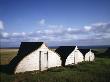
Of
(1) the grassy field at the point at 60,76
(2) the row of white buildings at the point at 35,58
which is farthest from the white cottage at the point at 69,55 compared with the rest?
(1) the grassy field at the point at 60,76

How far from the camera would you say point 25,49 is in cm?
3531

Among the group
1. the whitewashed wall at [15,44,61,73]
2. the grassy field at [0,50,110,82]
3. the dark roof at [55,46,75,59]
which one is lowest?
the grassy field at [0,50,110,82]

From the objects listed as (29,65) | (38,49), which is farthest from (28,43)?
(29,65)

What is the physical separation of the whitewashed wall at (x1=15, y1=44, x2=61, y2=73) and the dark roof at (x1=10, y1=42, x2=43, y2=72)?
0.64m

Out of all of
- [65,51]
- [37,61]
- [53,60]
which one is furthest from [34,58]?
[65,51]

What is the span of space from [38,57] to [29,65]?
259 cm

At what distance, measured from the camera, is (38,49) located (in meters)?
33.6

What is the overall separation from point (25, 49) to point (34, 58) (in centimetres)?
348

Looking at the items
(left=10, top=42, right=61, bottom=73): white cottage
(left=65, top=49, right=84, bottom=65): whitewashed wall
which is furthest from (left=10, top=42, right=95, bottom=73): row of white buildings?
(left=65, top=49, right=84, bottom=65): whitewashed wall

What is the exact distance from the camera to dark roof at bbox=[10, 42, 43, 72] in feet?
101

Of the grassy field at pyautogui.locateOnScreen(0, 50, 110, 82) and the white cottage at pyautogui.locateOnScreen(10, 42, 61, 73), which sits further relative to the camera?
the white cottage at pyautogui.locateOnScreen(10, 42, 61, 73)

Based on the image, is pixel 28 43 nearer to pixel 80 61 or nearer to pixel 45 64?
pixel 45 64

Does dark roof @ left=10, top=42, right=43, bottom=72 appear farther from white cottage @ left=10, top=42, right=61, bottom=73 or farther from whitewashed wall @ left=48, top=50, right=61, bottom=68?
whitewashed wall @ left=48, top=50, right=61, bottom=68

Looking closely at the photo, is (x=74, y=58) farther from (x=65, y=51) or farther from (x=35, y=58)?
(x=35, y=58)
